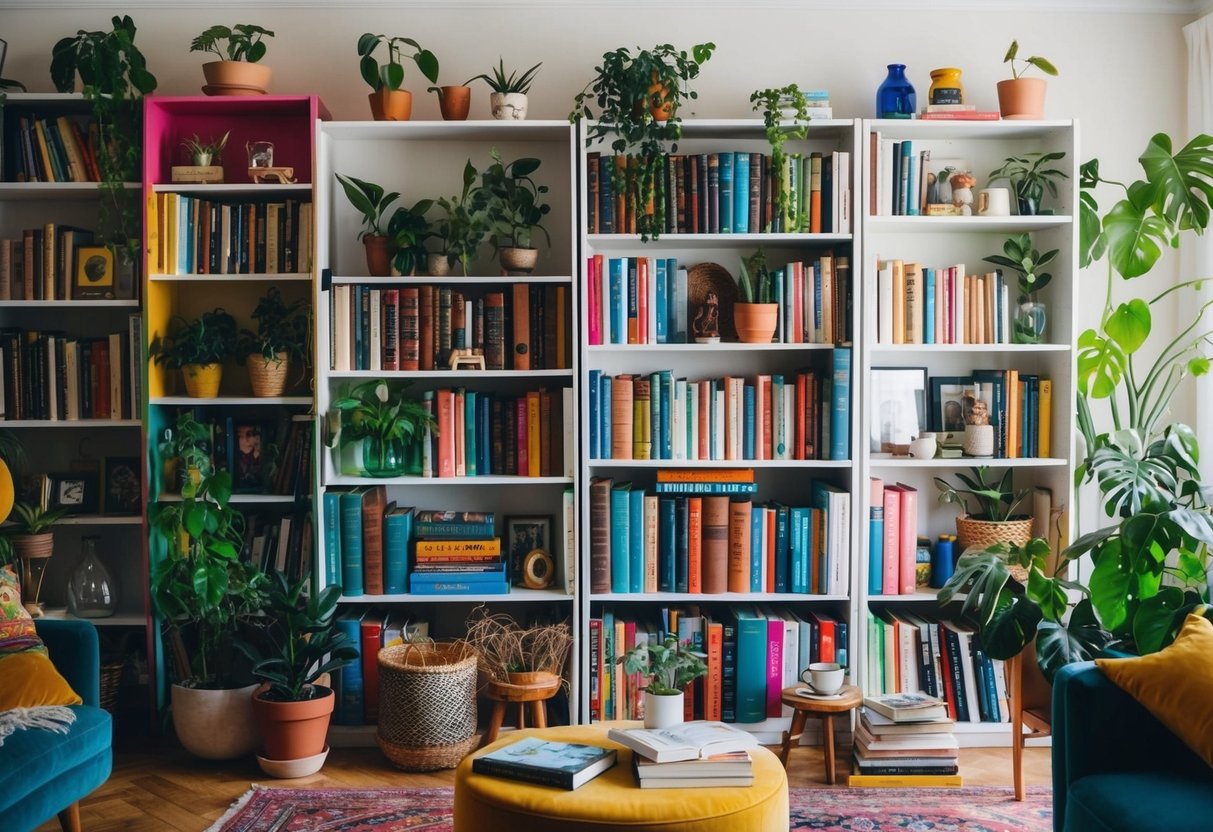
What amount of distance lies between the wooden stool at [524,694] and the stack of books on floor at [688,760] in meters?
1.04

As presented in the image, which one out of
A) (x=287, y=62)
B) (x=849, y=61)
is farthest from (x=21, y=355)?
(x=849, y=61)

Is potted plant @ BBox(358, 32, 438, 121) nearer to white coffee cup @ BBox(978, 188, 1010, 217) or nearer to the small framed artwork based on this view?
the small framed artwork

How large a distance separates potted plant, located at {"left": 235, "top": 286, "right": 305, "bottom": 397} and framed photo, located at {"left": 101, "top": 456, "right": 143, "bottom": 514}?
55cm

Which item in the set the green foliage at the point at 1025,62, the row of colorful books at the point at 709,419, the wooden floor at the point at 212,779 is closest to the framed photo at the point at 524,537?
the row of colorful books at the point at 709,419

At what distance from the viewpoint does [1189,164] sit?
3.60 m

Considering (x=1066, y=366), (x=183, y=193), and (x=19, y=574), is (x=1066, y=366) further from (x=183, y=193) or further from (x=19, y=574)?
(x=19, y=574)

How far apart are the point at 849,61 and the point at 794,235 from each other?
2.46ft

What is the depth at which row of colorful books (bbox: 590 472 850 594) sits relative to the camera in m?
3.77

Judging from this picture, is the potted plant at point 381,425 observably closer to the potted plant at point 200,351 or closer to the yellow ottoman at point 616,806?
the potted plant at point 200,351

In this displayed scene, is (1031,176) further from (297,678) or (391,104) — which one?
(297,678)

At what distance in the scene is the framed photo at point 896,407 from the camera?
3.93 metres

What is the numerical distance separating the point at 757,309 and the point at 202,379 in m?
1.86

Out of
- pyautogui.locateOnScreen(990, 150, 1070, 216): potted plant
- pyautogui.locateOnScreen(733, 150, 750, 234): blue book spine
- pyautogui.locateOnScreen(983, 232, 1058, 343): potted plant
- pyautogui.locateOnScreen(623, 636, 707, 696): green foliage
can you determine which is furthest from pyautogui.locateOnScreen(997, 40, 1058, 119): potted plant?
pyautogui.locateOnScreen(623, 636, 707, 696): green foliage

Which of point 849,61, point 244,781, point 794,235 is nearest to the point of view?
point 244,781
